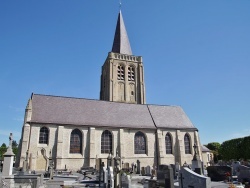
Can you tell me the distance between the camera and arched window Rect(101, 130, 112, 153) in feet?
90.5

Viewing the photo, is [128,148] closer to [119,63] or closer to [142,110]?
[142,110]

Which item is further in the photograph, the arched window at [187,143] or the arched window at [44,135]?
the arched window at [187,143]

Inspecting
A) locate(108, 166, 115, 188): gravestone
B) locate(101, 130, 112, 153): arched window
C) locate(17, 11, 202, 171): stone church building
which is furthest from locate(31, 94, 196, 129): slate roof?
locate(108, 166, 115, 188): gravestone

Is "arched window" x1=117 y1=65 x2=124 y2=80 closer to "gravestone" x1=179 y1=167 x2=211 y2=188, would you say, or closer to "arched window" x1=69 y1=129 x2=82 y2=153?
"arched window" x1=69 y1=129 x2=82 y2=153

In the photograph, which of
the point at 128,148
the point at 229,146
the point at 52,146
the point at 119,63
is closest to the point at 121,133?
the point at 128,148

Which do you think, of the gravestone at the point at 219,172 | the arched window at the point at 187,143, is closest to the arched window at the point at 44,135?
the gravestone at the point at 219,172

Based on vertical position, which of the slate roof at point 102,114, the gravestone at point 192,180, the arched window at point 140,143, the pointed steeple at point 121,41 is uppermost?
the pointed steeple at point 121,41

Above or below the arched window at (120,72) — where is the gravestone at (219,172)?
below

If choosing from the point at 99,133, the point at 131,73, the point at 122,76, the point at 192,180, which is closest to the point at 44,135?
the point at 99,133

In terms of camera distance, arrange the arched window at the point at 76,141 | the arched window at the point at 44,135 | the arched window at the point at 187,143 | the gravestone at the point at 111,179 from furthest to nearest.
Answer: the arched window at the point at 187,143 → the arched window at the point at 76,141 → the arched window at the point at 44,135 → the gravestone at the point at 111,179

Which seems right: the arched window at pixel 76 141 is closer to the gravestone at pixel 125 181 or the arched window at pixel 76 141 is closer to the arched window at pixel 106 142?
the arched window at pixel 106 142

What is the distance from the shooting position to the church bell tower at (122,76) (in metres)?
41.6

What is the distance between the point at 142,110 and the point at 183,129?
23.4 ft

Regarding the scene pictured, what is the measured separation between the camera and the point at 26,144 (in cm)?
2355
